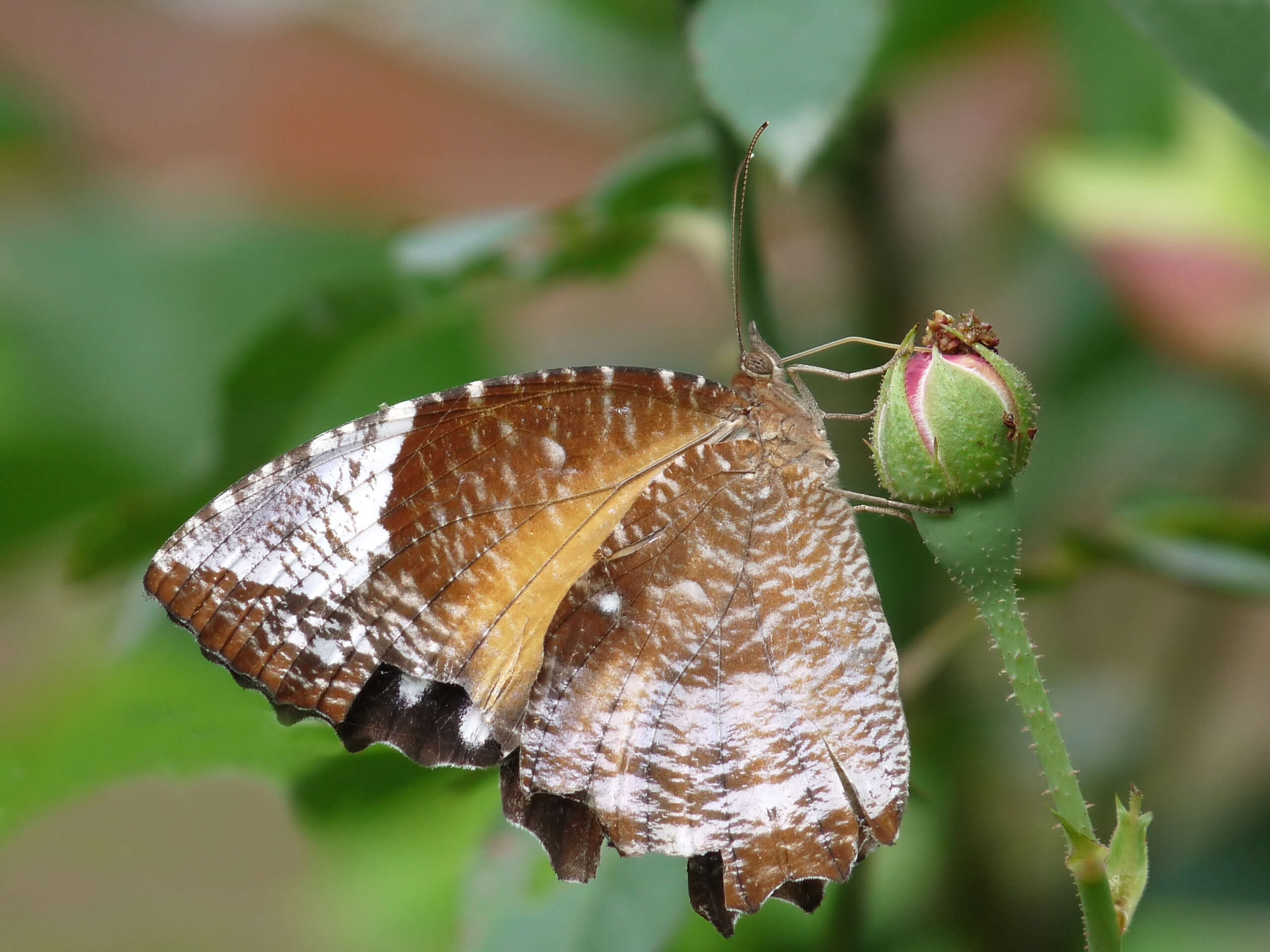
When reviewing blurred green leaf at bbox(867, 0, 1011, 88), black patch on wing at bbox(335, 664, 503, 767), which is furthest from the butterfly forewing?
blurred green leaf at bbox(867, 0, 1011, 88)

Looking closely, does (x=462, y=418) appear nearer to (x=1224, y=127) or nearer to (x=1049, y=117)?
(x=1224, y=127)

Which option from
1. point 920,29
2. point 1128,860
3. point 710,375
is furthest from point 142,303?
point 1128,860

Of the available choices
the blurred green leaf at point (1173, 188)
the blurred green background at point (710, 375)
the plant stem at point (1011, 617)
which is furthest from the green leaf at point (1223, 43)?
the blurred green leaf at point (1173, 188)

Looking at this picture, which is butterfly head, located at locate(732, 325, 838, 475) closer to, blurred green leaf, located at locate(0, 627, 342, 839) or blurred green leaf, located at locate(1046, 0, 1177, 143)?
blurred green leaf, located at locate(0, 627, 342, 839)

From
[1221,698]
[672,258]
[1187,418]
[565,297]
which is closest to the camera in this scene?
[1221,698]

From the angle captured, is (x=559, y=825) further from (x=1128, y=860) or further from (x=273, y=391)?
(x=273, y=391)

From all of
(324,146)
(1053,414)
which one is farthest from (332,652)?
(324,146)

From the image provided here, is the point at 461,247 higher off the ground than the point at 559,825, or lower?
higher
